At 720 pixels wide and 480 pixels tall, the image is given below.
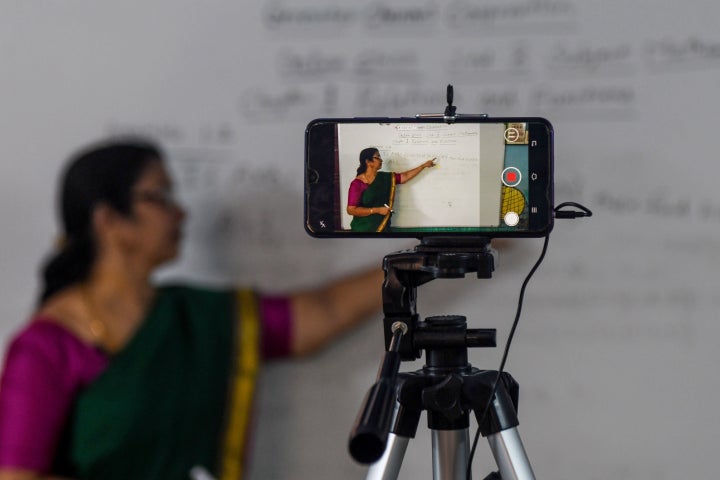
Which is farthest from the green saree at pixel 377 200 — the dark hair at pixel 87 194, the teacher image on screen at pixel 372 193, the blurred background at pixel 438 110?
the dark hair at pixel 87 194

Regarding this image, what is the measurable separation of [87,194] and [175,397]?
363mm

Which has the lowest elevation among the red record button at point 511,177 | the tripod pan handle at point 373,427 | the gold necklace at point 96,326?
the gold necklace at point 96,326

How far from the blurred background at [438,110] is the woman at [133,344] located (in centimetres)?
7

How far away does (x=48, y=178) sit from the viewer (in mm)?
1538

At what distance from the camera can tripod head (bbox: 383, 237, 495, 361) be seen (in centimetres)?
74

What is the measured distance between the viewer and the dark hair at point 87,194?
139cm

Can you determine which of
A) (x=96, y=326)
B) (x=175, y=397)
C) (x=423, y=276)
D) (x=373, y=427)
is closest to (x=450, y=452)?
(x=423, y=276)

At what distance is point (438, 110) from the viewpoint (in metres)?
1.42

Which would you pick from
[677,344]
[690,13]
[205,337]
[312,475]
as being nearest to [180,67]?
[205,337]

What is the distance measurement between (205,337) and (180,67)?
18.9 inches

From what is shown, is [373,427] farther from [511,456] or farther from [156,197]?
[156,197]

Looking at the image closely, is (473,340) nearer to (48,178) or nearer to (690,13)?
(690,13)

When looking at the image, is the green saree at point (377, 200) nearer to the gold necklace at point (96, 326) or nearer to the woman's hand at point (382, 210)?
the woman's hand at point (382, 210)

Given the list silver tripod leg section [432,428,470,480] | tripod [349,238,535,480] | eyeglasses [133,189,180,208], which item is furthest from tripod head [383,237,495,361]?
eyeglasses [133,189,180,208]
